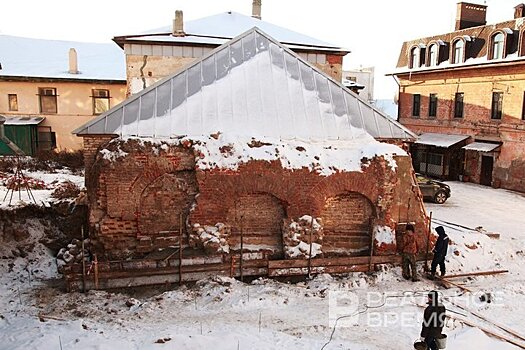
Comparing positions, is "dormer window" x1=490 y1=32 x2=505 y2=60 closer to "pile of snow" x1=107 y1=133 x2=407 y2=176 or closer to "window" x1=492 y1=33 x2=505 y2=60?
"window" x1=492 y1=33 x2=505 y2=60

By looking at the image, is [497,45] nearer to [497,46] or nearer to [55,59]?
[497,46]

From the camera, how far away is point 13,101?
26438mm

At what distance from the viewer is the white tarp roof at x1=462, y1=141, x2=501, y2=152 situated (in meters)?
22.7

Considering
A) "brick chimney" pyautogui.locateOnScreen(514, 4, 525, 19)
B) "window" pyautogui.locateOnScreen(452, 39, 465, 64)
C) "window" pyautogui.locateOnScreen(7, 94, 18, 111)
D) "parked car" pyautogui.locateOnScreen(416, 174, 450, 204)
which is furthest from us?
"window" pyautogui.locateOnScreen(7, 94, 18, 111)

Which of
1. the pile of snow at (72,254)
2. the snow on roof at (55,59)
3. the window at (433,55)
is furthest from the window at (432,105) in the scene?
the pile of snow at (72,254)

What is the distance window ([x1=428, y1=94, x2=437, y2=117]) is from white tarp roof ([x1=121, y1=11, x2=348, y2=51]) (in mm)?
11259

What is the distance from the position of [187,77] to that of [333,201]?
487cm

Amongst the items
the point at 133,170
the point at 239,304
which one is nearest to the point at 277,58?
the point at 133,170

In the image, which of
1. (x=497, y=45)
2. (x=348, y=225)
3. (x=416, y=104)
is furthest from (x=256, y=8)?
(x=348, y=225)

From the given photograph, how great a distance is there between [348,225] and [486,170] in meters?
16.9

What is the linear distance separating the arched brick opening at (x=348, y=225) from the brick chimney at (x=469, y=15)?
2168 cm

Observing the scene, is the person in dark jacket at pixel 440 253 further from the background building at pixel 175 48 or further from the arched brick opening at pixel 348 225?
the background building at pixel 175 48

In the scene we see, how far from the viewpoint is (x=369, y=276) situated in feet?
33.8

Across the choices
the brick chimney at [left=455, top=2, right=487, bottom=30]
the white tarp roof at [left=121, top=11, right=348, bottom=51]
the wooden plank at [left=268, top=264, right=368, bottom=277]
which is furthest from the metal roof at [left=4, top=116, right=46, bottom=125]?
Result: the brick chimney at [left=455, top=2, right=487, bottom=30]
